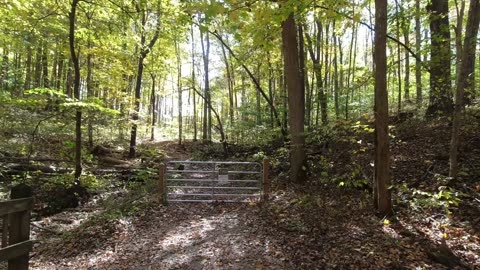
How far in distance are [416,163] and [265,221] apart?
441 centimetres

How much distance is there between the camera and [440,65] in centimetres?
992

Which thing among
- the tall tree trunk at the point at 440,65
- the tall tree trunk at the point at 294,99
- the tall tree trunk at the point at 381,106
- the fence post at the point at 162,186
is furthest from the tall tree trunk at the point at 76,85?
the tall tree trunk at the point at 440,65

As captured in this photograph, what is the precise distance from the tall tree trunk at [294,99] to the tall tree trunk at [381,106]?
3782mm

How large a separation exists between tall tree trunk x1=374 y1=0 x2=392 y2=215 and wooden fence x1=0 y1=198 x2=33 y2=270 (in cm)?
567

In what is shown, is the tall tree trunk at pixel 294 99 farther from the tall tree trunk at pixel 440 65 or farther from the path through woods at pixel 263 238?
the tall tree trunk at pixel 440 65

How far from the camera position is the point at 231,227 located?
7.27 m

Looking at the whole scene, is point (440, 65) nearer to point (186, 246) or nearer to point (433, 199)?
point (433, 199)

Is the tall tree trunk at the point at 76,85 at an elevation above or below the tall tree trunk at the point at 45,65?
below

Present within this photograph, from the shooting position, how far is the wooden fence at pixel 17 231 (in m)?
3.67

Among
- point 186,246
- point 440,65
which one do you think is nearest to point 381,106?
point 186,246

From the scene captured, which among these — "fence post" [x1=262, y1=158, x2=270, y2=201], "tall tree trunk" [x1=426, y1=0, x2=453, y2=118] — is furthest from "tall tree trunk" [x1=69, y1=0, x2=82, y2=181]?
"tall tree trunk" [x1=426, y1=0, x2=453, y2=118]

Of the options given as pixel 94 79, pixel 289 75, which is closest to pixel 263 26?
pixel 289 75

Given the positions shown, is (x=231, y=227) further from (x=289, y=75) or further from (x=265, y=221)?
(x=289, y=75)

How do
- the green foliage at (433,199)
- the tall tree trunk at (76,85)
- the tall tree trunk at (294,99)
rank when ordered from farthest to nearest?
the tall tree trunk at (294,99) < the tall tree trunk at (76,85) < the green foliage at (433,199)
